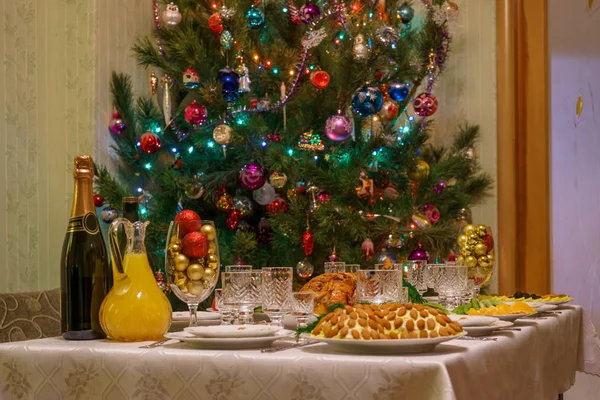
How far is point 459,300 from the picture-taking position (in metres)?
2.07

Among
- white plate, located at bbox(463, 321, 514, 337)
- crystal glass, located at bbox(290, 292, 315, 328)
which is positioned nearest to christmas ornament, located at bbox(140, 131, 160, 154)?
crystal glass, located at bbox(290, 292, 315, 328)

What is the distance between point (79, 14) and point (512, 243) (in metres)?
2.08

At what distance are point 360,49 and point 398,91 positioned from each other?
0.92 ft

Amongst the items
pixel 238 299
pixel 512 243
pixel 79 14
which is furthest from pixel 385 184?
pixel 238 299

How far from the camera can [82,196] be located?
158 centimetres

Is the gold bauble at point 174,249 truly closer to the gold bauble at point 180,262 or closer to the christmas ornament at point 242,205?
the gold bauble at point 180,262

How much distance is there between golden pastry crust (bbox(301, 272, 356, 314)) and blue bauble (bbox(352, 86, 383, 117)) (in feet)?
4.54

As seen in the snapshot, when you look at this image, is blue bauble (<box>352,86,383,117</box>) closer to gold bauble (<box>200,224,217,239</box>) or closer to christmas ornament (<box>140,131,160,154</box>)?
christmas ornament (<box>140,131,160,154</box>)

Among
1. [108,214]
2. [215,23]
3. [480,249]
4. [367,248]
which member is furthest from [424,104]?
[108,214]

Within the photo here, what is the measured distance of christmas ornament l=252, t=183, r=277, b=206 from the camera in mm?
3441

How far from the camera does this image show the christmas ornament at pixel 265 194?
3.44 m

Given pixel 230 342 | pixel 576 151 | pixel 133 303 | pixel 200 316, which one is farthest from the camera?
pixel 576 151

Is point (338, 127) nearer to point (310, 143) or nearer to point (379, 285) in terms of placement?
point (310, 143)

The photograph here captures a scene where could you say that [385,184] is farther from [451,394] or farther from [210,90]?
[451,394]
